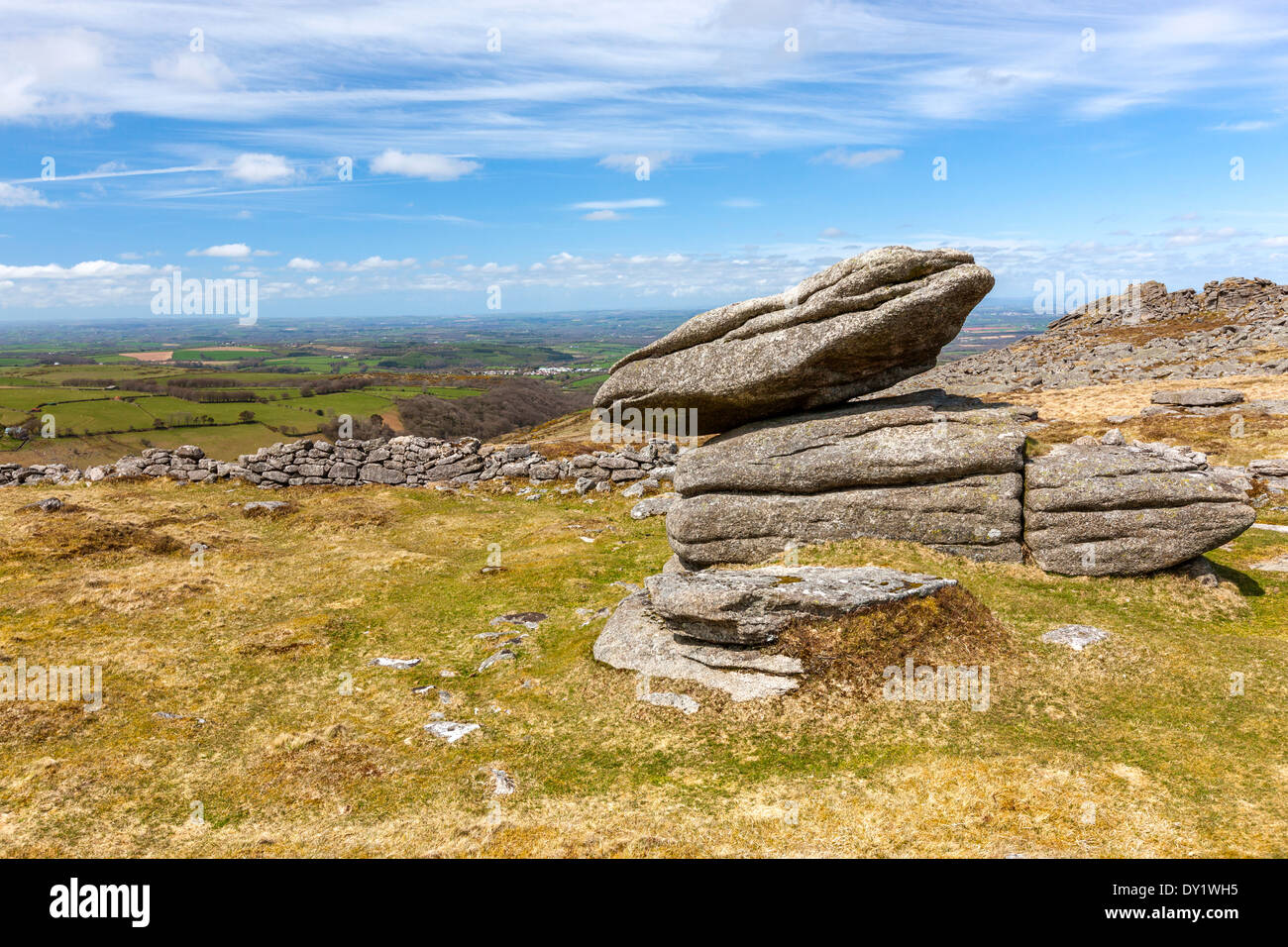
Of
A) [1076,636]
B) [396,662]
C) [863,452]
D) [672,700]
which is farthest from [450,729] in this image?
[1076,636]

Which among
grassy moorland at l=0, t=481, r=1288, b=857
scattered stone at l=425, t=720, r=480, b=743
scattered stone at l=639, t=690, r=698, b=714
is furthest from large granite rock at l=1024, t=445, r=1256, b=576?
scattered stone at l=425, t=720, r=480, b=743

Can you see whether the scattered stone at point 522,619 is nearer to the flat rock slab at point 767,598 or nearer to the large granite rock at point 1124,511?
the flat rock slab at point 767,598

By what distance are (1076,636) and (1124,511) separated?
5.32 meters

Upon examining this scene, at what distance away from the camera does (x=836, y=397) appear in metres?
24.0

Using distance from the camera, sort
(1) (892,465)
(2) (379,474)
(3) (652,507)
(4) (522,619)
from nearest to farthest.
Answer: (1) (892,465) → (4) (522,619) → (3) (652,507) → (2) (379,474)

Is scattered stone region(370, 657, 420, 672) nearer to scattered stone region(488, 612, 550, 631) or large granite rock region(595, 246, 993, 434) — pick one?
scattered stone region(488, 612, 550, 631)

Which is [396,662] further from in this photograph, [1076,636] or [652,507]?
[1076,636]

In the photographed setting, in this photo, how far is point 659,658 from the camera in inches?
701

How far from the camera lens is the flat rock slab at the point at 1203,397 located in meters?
45.6

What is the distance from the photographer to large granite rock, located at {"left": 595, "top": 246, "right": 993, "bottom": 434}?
851 inches

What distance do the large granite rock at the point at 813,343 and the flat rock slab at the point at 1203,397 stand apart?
34.7 meters

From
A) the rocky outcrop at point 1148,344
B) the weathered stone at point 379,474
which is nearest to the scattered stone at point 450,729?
the weathered stone at point 379,474

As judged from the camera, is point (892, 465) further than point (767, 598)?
Yes
